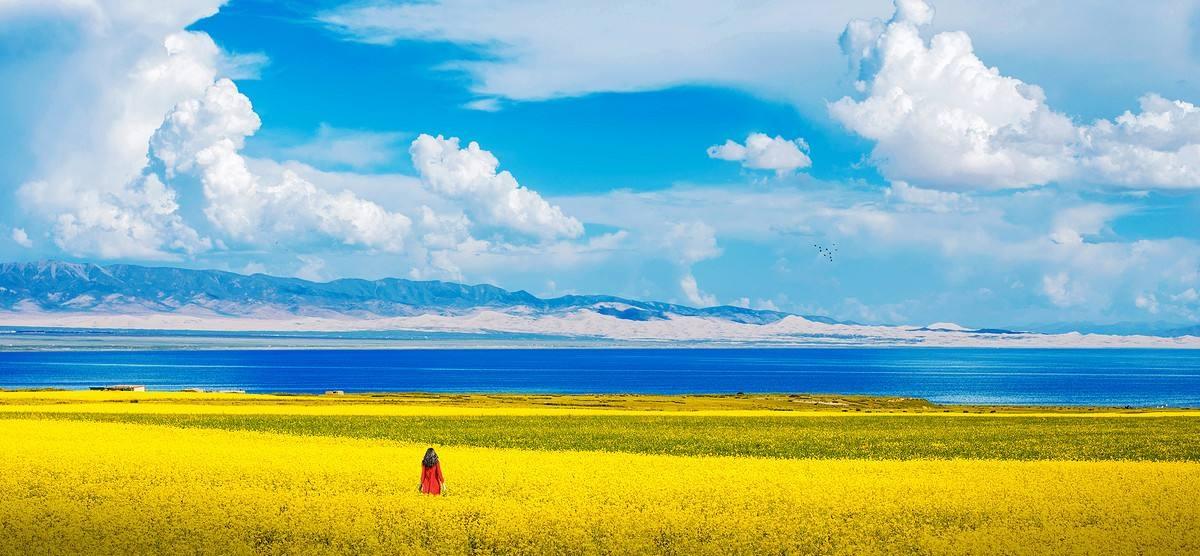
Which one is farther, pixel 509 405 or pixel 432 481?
pixel 509 405

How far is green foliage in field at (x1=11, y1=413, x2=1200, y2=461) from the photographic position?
46250 mm

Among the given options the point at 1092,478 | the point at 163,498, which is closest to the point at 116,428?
the point at 163,498

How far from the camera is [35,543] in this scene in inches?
905

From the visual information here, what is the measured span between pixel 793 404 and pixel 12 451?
77.0m


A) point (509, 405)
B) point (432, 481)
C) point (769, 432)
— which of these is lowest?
point (509, 405)

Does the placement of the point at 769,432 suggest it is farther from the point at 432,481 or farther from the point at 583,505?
the point at 583,505

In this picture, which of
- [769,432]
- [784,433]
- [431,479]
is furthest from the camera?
[769,432]

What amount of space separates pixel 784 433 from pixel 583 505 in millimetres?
29724

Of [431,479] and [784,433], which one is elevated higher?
[431,479]

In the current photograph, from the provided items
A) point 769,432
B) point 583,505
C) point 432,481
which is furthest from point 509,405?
point 583,505

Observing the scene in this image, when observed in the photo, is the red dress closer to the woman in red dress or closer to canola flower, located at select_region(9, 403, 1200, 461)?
the woman in red dress

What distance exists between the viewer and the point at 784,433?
182ft

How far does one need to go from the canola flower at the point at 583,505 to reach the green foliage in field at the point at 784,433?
25.2 ft

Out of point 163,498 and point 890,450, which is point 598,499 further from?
point 890,450
